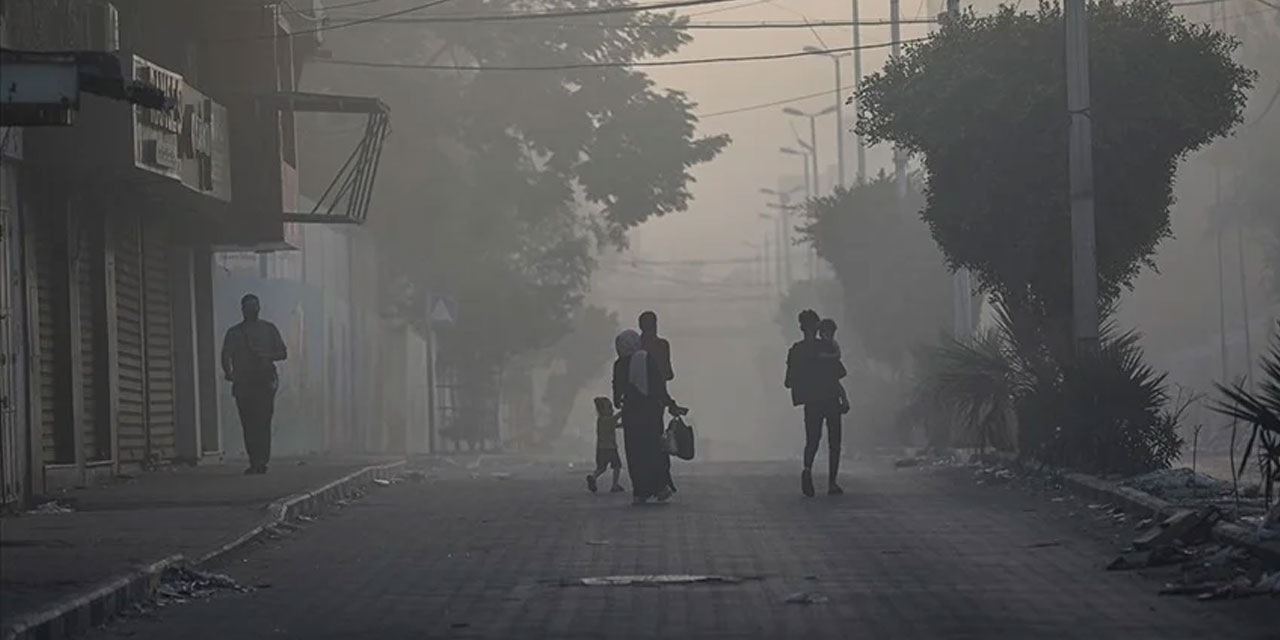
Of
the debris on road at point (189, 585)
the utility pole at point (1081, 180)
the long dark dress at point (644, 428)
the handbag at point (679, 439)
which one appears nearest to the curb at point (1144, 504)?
the utility pole at point (1081, 180)

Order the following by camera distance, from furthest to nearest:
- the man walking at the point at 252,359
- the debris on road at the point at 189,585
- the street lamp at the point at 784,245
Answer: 1. the street lamp at the point at 784,245
2. the man walking at the point at 252,359
3. the debris on road at the point at 189,585

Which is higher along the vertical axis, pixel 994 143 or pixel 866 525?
pixel 994 143

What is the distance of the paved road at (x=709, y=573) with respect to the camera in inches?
462

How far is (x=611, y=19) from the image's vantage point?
53.8m

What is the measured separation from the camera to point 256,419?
25.8m

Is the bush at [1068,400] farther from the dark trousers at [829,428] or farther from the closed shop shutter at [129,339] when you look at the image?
the closed shop shutter at [129,339]

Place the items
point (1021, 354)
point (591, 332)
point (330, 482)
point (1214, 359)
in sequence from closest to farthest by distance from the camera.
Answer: point (330, 482), point (1021, 354), point (591, 332), point (1214, 359)

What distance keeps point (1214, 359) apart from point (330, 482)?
2561 inches

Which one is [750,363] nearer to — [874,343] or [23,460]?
[874,343]

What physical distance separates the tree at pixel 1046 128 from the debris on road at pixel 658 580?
43.9ft

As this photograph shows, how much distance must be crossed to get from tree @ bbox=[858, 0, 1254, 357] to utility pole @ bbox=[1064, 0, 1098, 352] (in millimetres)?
1235

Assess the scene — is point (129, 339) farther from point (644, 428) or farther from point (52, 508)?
point (52, 508)

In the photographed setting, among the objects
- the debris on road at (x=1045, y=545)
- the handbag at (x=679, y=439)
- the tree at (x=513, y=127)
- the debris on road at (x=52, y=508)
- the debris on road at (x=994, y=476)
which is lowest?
the debris on road at (x=994, y=476)

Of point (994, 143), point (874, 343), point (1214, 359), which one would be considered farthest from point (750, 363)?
point (994, 143)
